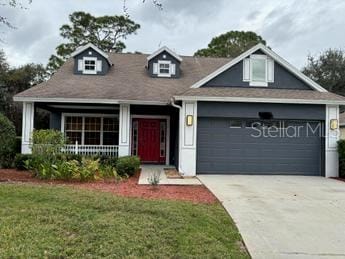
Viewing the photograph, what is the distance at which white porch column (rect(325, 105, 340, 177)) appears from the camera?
45.4 feet

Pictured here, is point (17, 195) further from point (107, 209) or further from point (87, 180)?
point (87, 180)

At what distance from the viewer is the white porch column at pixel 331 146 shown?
13828mm

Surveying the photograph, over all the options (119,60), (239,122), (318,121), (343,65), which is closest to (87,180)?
(239,122)

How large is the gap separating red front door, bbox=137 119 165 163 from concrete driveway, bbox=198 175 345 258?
5.17 metres

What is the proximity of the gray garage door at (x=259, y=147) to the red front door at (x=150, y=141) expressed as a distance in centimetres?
404

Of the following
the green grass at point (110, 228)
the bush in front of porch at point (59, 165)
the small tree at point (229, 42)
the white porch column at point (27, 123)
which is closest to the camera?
the green grass at point (110, 228)

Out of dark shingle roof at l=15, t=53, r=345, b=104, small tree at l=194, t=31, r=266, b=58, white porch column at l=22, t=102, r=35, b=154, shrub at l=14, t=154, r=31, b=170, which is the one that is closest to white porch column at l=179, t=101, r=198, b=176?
dark shingle roof at l=15, t=53, r=345, b=104

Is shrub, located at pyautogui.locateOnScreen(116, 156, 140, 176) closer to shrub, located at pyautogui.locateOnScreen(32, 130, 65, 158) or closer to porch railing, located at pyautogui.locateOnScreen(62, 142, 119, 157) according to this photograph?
shrub, located at pyautogui.locateOnScreen(32, 130, 65, 158)

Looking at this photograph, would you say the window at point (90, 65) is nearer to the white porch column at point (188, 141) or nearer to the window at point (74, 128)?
the window at point (74, 128)

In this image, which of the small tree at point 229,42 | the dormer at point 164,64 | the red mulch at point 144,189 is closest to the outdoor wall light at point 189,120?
the red mulch at point 144,189

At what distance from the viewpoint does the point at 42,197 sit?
7.78m

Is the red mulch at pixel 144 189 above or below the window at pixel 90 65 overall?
below

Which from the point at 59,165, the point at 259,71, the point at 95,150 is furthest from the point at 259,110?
the point at 59,165

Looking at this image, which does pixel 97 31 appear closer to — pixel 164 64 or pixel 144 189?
pixel 164 64
